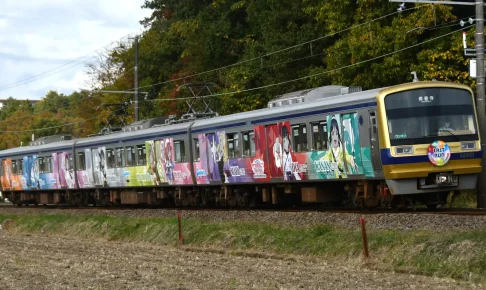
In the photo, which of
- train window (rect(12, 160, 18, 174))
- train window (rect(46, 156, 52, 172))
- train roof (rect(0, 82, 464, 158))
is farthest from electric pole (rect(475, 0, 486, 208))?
train window (rect(12, 160, 18, 174))

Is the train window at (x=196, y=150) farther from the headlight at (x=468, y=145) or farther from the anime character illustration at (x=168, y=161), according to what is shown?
the headlight at (x=468, y=145)

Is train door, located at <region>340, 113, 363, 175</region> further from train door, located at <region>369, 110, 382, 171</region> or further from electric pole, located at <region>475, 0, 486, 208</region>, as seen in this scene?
electric pole, located at <region>475, 0, 486, 208</region>

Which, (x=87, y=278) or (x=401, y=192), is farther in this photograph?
(x=401, y=192)

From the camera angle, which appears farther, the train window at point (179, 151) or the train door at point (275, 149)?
the train window at point (179, 151)

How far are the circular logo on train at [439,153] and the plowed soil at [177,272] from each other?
5140 millimetres

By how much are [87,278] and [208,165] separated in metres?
14.3

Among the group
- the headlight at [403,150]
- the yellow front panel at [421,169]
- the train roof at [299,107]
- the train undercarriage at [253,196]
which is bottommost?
the train undercarriage at [253,196]

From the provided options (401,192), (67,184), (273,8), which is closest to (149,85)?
(273,8)

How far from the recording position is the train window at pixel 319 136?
22578 mm

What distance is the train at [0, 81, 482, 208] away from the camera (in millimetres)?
20094

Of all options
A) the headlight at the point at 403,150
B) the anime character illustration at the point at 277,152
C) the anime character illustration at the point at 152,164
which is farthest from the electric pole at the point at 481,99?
the anime character illustration at the point at 152,164

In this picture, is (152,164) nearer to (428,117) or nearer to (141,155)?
(141,155)

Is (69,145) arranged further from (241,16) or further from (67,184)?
(241,16)

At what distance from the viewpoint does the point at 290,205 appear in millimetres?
27344
